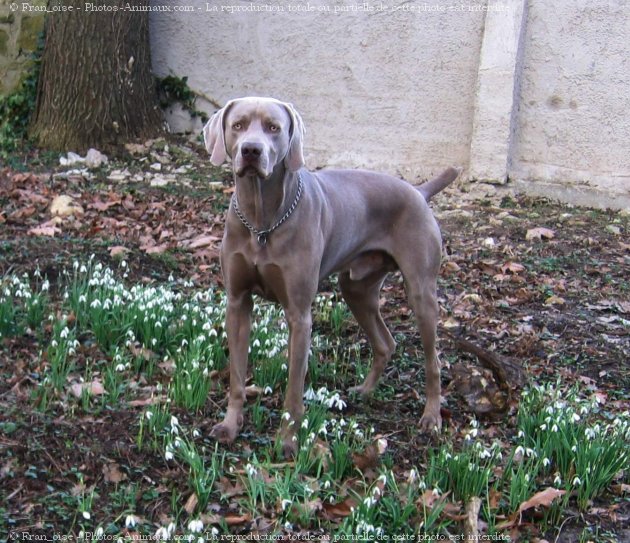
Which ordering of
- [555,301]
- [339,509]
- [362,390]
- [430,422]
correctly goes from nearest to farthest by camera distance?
1. [339,509]
2. [430,422]
3. [362,390]
4. [555,301]

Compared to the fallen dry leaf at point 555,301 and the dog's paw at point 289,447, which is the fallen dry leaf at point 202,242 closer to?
the fallen dry leaf at point 555,301

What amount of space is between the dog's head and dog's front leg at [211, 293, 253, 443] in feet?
2.21

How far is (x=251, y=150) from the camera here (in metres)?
3.86

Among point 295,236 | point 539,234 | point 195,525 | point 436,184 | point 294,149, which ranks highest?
point 294,149

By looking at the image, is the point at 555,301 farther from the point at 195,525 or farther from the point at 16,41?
the point at 16,41

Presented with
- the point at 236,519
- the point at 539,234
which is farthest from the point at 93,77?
the point at 236,519

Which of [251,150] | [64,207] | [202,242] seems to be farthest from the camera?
[64,207]

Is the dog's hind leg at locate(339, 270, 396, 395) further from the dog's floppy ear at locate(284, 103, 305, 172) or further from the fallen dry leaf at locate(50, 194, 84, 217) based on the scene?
the fallen dry leaf at locate(50, 194, 84, 217)

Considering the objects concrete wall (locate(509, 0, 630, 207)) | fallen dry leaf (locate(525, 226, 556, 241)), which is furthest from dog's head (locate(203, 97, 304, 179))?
concrete wall (locate(509, 0, 630, 207))

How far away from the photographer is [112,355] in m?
4.74

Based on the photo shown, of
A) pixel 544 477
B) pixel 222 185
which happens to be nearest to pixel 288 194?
pixel 544 477

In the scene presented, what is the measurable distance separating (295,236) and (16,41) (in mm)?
6386

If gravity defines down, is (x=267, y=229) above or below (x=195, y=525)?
above

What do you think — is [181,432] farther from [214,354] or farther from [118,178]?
[118,178]
